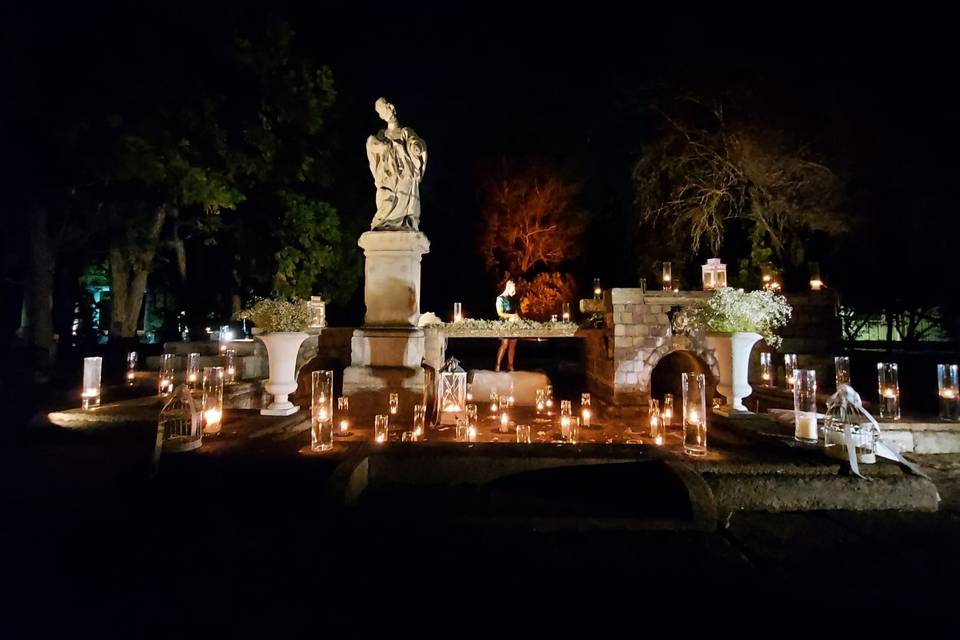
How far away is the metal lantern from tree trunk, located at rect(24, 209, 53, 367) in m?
10.6

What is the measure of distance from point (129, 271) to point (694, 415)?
52.9 feet

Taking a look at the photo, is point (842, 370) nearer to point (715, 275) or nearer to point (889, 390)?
point (889, 390)

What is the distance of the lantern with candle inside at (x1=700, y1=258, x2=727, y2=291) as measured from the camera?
30.5 ft

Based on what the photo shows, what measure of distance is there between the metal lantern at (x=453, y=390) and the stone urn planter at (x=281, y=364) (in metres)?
1.85

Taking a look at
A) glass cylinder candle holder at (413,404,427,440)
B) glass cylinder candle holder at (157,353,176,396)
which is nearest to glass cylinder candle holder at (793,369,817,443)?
glass cylinder candle holder at (413,404,427,440)

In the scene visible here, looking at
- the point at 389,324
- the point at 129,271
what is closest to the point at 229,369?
the point at 389,324

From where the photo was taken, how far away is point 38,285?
38.1 feet

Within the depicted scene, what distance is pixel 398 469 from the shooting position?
12.4ft

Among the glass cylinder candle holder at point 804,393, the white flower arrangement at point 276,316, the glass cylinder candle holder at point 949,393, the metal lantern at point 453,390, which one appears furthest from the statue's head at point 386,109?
the glass cylinder candle holder at point 949,393

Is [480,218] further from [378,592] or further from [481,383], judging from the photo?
[378,592]

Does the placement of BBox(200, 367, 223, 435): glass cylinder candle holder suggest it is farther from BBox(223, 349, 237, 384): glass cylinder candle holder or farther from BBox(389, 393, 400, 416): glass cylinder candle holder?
BBox(223, 349, 237, 384): glass cylinder candle holder

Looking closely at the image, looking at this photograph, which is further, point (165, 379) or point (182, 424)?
point (165, 379)

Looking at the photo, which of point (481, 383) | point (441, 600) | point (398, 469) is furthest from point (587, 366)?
point (441, 600)

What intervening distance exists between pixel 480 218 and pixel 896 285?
17.6 metres
